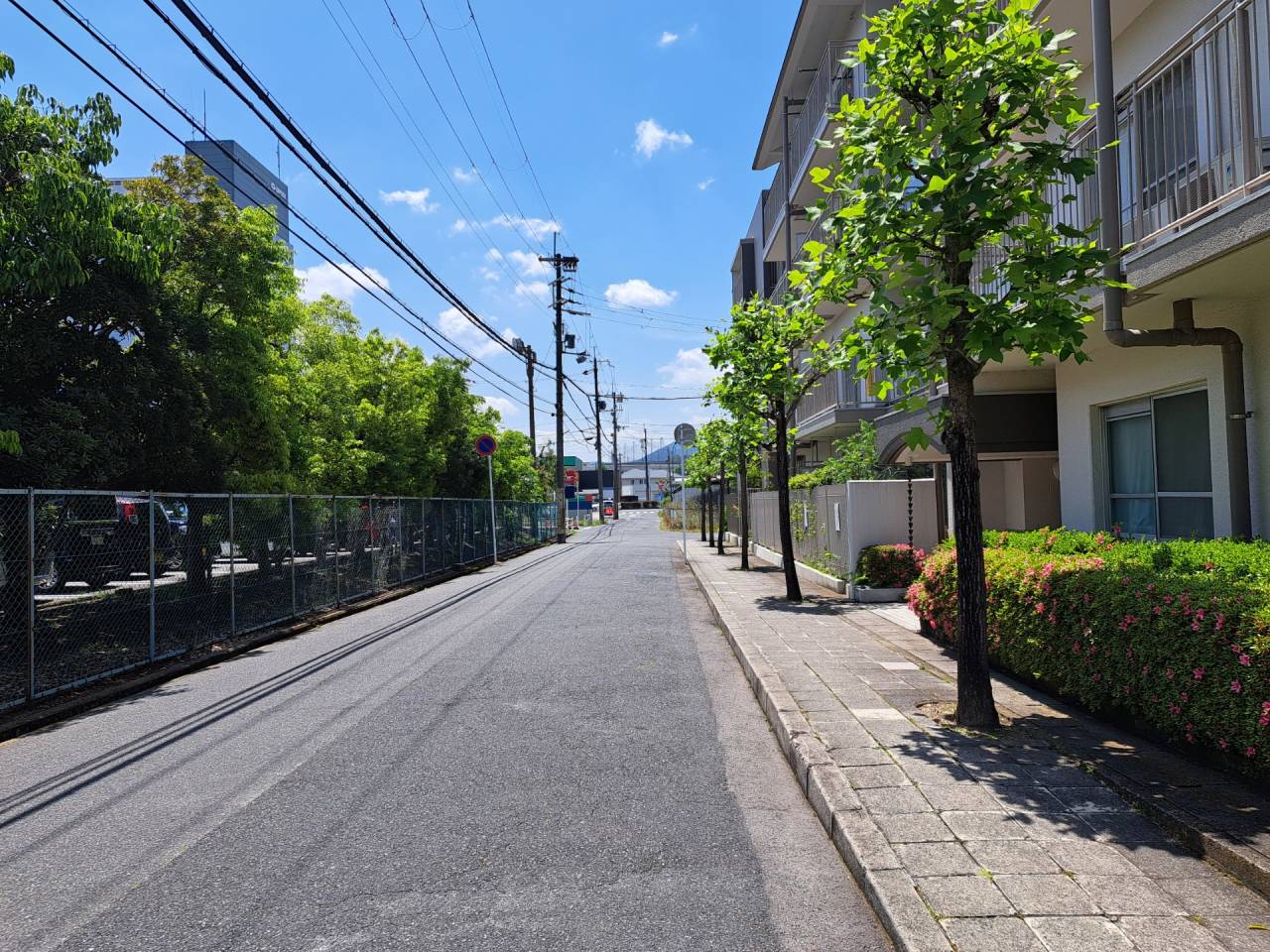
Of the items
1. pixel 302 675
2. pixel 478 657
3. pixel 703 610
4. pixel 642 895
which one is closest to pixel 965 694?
pixel 642 895

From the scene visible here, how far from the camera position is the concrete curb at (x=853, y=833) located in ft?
10.5

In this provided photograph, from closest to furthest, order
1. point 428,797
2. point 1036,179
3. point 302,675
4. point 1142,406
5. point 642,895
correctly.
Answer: point 642,895 < point 428,797 < point 1036,179 < point 1142,406 < point 302,675

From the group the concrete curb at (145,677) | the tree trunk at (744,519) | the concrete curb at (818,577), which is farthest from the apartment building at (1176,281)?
the tree trunk at (744,519)

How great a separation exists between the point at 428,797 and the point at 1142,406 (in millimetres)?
7292

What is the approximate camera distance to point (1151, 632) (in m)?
5.01

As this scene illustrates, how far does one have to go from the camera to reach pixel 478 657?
9.64m

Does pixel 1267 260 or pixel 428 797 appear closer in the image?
pixel 428 797

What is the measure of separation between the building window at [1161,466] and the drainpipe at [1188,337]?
57 cm

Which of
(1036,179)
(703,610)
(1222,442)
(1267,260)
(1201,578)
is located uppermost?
(1036,179)

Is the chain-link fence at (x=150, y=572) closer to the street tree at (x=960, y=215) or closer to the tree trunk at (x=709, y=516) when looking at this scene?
the street tree at (x=960, y=215)

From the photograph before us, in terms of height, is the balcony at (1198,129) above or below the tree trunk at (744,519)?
above

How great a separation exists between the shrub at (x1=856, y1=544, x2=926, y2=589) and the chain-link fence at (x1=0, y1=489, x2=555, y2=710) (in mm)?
8540

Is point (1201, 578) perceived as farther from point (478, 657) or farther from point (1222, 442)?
point (478, 657)

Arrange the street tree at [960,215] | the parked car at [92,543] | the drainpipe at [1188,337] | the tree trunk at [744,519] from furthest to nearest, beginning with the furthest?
the tree trunk at [744,519], the parked car at [92,543], the drainpipe at [1188,337], the street tree at [960,215]
